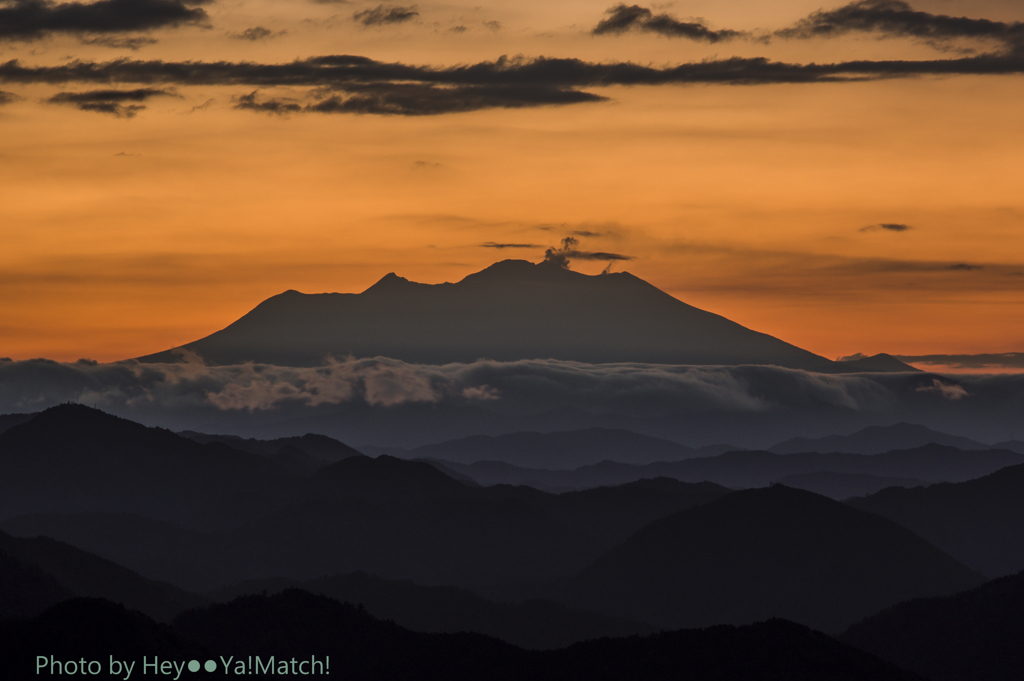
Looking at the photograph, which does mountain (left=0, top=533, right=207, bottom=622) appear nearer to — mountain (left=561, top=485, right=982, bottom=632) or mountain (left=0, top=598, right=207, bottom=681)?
mountain (left=0, top=598, right=207, bottom=681)

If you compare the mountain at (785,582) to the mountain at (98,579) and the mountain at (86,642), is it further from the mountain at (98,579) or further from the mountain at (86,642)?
the mountain at (86,642)

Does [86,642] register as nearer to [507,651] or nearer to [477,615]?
[507,651]

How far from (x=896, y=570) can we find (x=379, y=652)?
124 m

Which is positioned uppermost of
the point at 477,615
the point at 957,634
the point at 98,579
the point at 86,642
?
the point at 86,642

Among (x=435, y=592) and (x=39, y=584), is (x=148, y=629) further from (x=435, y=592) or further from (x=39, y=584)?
(x=435, y=592)

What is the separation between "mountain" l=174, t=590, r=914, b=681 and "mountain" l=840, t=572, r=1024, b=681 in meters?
30.5

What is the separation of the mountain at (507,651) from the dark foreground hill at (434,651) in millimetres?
81

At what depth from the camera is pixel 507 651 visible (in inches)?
3590

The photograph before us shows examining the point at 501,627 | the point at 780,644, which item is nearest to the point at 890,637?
the point at 780,644

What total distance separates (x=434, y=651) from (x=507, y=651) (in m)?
5.88

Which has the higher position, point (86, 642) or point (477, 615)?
point (86, 642)

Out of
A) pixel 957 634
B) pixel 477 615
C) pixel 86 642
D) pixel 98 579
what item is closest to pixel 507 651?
pixel 86 642

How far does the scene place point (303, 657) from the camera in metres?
92.1

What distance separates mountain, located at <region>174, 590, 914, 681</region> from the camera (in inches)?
3359
